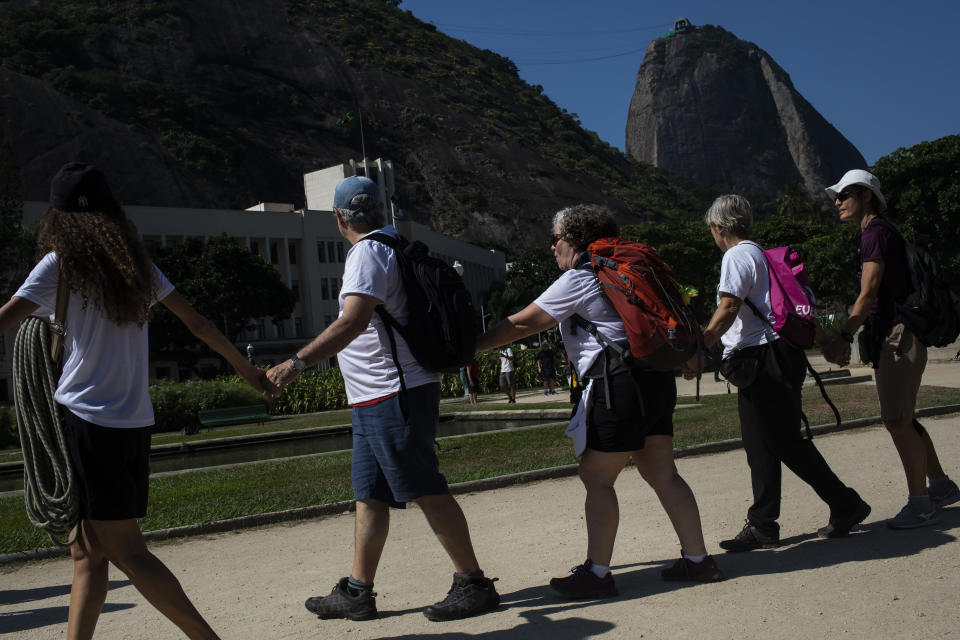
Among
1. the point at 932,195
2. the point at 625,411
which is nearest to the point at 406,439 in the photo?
the point at 625,411

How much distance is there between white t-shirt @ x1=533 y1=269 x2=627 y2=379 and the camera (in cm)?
396

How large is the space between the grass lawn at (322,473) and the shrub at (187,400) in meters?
12.3

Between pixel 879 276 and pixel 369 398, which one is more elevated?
pixel 879 276

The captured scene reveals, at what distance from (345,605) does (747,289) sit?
2561mm

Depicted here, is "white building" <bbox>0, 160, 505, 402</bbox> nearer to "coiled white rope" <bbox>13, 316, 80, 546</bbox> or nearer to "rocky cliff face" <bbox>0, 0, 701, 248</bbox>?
"rocky cliff face" <bbox>0, 0, 701, 248</bbox>

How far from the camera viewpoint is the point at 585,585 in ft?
13.1

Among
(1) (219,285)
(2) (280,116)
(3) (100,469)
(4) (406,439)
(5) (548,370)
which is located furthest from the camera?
(2) (280,116)

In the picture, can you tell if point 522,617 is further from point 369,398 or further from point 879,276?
point 879,276

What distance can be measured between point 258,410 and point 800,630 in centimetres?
2021

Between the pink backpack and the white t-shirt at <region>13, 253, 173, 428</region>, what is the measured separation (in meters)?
3.11

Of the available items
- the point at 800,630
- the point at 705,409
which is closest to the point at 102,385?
the point at 800,630

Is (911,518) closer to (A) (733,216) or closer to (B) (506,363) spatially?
(A) (733,216)

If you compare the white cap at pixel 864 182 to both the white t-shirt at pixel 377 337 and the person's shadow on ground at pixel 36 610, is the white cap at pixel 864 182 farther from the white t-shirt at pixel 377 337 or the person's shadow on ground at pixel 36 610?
the person's shadow on ground at pixel 36 610

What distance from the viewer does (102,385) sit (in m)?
3.12
